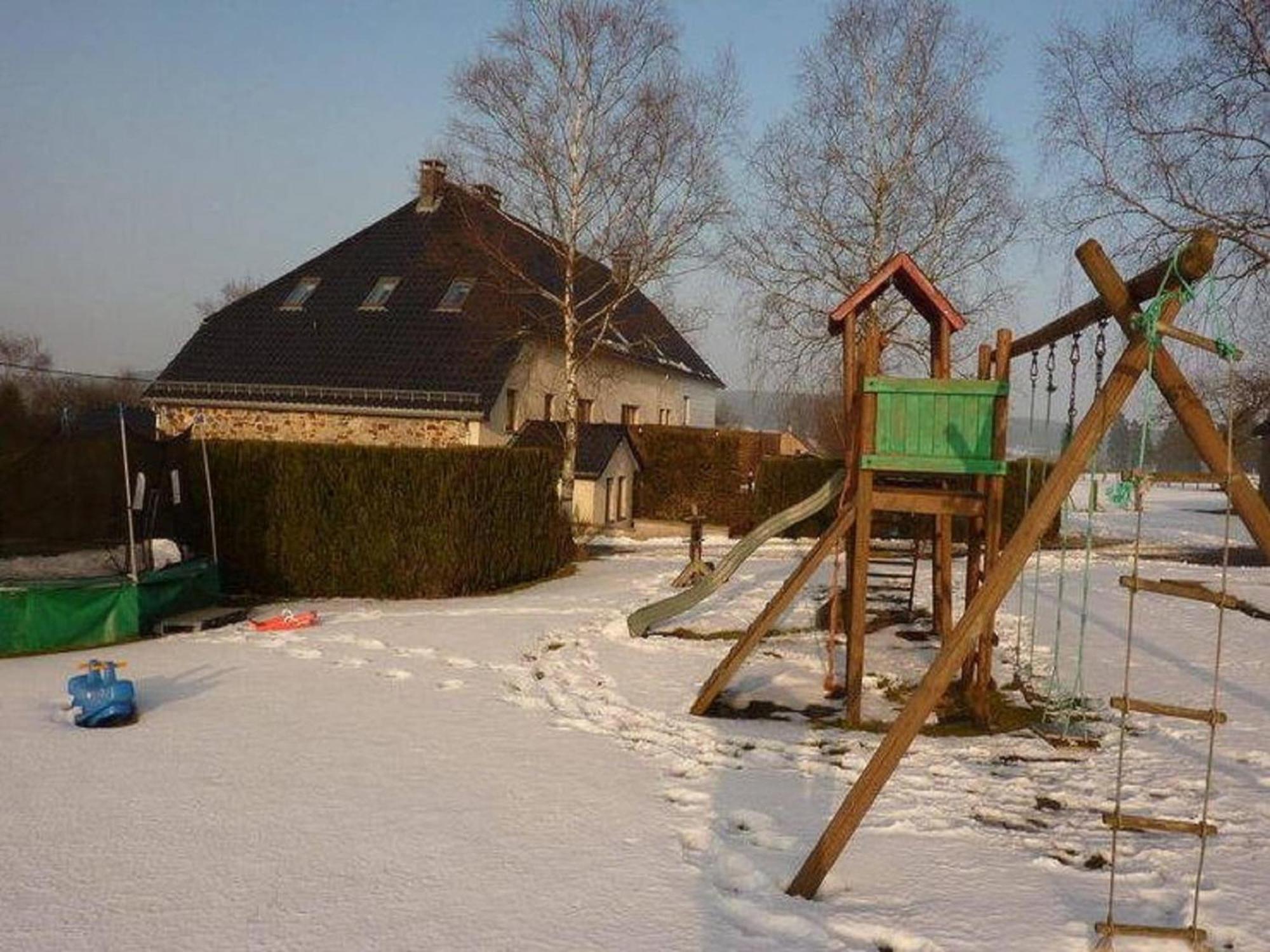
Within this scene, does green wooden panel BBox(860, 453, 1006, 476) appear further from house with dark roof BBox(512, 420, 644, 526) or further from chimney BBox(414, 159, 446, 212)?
chimney BBox(414, 159, 446, 212)

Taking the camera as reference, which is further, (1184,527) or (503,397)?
(1184,527)

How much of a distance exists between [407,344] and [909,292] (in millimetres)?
16786

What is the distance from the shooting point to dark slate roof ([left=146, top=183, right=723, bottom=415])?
18.9 metres

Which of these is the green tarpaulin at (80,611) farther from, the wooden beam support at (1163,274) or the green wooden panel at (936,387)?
the wooden beam support at (1163,274)

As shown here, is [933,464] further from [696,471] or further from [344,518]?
[696,471]

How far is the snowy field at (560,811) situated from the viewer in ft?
12.6

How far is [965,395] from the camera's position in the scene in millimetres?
7070

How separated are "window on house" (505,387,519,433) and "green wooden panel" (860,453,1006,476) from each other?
1610cm

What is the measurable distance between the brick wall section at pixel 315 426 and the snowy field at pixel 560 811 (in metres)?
12.4

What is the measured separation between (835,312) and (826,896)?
17.4 feet

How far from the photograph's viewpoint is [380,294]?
82.4ft

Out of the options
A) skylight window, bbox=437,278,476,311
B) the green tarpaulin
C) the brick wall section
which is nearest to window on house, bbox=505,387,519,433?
the brick wall section

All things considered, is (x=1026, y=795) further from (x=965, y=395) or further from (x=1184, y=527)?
(x=1184, y=527)

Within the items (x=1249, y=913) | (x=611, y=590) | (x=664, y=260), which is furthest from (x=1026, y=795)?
(x=664, y=260)
